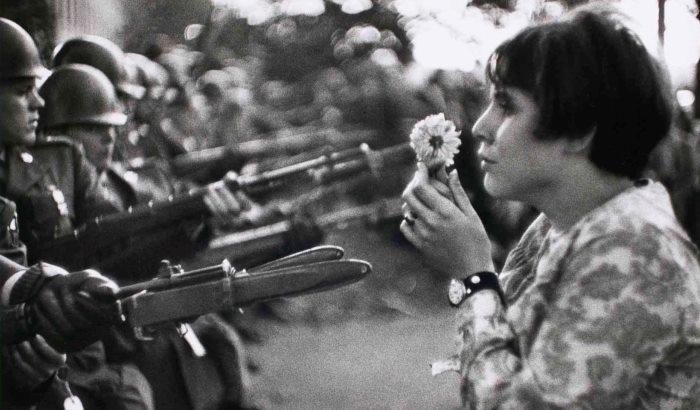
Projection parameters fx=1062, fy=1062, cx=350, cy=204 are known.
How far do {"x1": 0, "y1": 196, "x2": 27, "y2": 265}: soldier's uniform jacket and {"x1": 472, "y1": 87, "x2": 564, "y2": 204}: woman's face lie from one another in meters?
1.02

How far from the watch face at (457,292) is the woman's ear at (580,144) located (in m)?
0.22

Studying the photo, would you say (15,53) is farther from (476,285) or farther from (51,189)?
(476,285)

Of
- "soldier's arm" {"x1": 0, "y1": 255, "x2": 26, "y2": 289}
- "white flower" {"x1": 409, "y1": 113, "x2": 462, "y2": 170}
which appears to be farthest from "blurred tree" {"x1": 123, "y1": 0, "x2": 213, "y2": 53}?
"white flower" {"x1": 409, "y1": 113, "x2": 462, "y2": 170}

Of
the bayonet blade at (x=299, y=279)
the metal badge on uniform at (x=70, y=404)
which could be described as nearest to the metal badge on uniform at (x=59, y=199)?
the metal badge on uniform at (x=70, y=404)

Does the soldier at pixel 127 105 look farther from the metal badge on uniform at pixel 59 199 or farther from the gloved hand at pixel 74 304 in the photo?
the gloved hand at pixel 74 304

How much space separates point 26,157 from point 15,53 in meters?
0.22

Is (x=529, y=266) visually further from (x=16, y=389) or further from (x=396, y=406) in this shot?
(x=396, y=406)

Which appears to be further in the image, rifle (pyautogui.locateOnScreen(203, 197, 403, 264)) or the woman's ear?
rifle (pyautogui.locateOnScreen(203, 197, 403, 264))

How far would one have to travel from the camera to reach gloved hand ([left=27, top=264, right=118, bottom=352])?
1770mm

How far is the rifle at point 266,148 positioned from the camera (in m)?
3.95

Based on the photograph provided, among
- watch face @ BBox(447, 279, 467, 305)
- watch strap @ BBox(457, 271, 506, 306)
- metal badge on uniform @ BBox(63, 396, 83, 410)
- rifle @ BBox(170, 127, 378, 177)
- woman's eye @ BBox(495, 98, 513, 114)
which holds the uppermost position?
woman's eye @ BBox(495, 98, 513, 114)

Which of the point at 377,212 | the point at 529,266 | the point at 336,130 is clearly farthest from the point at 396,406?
the point at 529,266

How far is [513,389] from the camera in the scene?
127 centimetres

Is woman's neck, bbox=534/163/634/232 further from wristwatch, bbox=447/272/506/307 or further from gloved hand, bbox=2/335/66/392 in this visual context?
gloved hand, bbox=2/335/66/392
